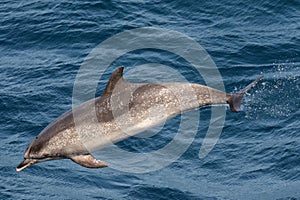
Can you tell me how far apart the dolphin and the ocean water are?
603 centimetres

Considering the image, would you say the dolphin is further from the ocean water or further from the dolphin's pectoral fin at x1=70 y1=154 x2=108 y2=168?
the ocean water

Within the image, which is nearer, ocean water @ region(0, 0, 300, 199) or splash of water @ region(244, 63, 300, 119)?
ocean water @ region(0, 0, 300, 199)

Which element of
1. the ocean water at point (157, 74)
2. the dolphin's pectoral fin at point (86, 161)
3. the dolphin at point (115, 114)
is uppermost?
the ocean water at point (157, 74)

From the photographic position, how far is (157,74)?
2781cm

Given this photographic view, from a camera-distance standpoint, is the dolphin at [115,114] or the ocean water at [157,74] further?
the ocean water at [157,74]

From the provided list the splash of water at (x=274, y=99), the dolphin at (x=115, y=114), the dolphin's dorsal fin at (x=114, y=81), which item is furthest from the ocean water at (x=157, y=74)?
the dolphin's dorsal fin at (x=114, y=81)

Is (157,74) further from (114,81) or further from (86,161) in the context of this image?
(114,81)

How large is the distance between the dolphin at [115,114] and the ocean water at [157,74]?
603 centimetres

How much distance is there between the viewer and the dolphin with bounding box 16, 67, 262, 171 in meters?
16.9

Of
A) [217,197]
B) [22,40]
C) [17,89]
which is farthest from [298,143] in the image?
[22,40]

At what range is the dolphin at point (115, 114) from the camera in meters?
16.9

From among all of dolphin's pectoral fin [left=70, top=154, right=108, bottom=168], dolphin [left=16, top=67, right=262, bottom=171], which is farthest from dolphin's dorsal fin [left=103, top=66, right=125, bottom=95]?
dolphin's pectoral fin [left=70, top=154, right=108, bottom=168]

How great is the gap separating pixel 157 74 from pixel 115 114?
1098 centimetres

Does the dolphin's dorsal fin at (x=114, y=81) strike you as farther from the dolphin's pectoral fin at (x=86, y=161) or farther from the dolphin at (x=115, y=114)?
the dolphin's pectoral fin at (x=86, y=161)
